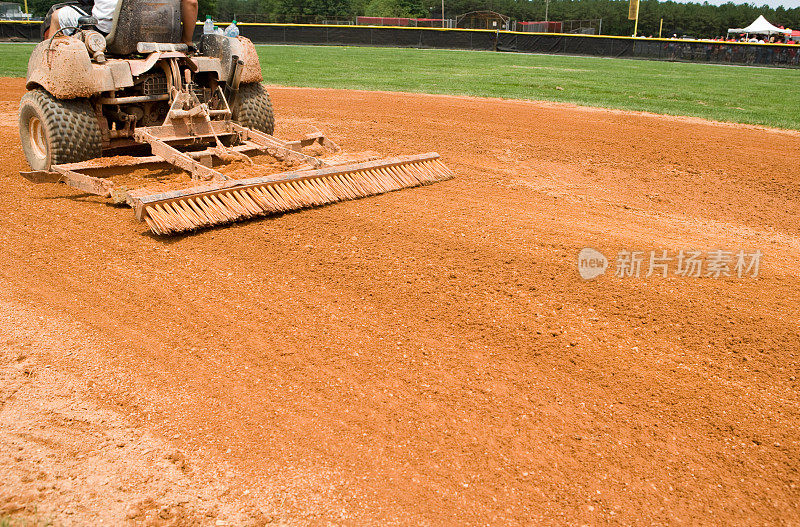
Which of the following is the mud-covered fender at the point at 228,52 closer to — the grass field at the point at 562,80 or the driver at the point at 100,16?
the driver at the point at 100,16

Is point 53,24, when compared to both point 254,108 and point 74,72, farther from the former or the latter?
point 254,108

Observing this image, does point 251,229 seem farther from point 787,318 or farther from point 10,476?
point 787,318

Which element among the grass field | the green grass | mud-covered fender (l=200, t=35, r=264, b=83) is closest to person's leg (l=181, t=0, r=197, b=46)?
mud-covered fender (l=200, t=35, r=264, b=83)

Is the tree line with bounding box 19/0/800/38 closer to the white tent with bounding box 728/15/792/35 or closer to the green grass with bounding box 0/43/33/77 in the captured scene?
the white tent with bounding box 728/15/792/35

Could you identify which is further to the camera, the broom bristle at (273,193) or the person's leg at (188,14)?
the person's leg at (188,14)

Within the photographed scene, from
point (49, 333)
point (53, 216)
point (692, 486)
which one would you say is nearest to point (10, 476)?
point (49, 333)

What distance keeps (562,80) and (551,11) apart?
6359 cm

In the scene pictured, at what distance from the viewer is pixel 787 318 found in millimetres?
4410

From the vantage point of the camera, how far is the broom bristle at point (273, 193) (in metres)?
5.59

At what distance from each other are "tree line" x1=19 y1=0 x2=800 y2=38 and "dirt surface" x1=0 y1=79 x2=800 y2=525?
5831 cm

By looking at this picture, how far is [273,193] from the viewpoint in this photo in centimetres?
623

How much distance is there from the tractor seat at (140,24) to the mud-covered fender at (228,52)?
2.10 feet

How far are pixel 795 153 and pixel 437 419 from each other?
8.98 meters

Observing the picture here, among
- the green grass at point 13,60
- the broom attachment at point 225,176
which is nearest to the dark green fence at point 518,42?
the green grass at point 13,60
